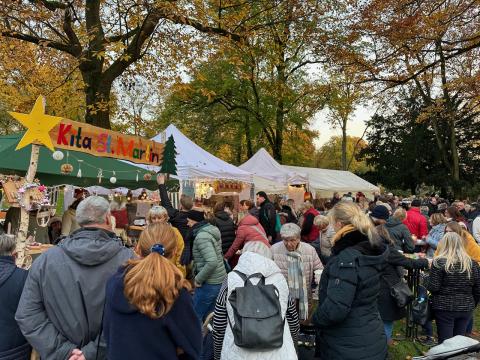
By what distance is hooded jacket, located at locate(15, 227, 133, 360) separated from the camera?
2.42m

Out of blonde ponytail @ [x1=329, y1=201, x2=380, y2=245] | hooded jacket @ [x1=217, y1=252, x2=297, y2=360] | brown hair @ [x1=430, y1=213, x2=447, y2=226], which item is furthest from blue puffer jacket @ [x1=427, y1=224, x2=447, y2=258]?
hooded jacket @ [x1=217, y1=252, x2=297, y2=360]

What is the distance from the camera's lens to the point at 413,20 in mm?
9484

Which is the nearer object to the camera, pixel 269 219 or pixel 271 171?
pixel 269 219

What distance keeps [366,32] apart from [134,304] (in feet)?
34.9

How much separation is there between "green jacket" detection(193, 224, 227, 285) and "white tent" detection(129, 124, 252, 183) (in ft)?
17.3

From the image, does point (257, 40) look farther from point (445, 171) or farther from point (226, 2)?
Result: point (445, 171)

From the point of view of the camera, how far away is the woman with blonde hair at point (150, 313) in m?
2.02

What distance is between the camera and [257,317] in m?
2.54

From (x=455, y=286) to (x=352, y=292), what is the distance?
7.32ft

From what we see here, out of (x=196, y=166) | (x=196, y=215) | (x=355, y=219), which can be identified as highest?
(x=196, y=166)

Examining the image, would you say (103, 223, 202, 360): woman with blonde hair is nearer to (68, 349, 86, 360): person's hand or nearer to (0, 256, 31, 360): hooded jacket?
(68, 349, 86, 360): person's hand

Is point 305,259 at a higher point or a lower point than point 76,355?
higher

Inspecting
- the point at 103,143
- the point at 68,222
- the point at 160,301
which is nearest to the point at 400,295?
the point at 160,301

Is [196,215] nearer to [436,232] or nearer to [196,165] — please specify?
[436,232]
